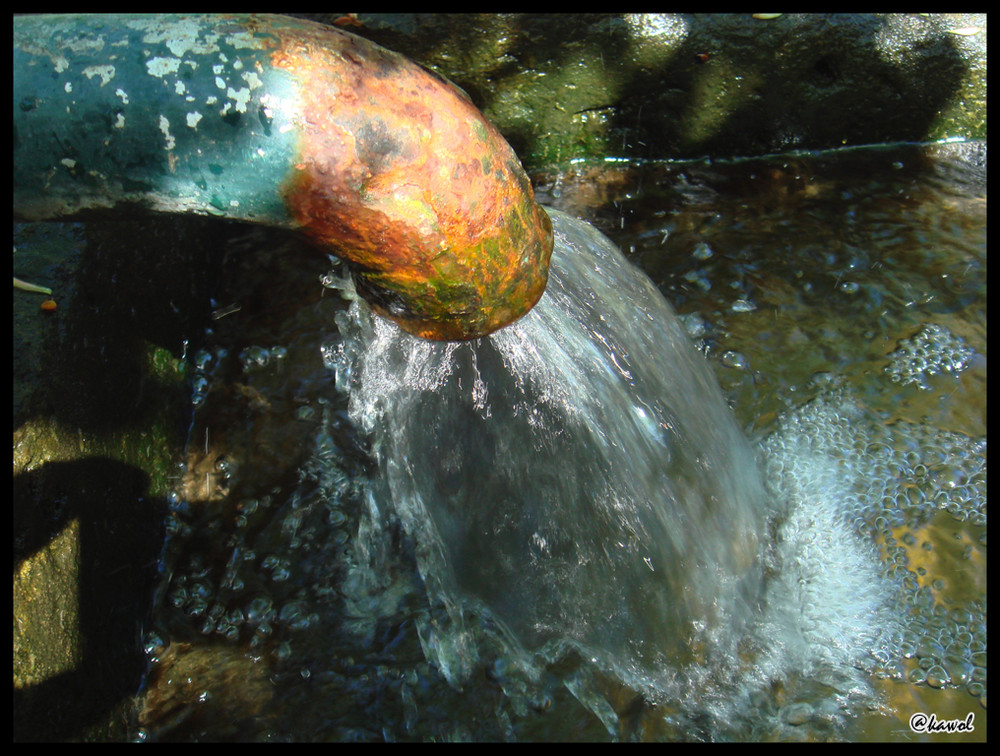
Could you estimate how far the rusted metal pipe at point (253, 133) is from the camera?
1.01m

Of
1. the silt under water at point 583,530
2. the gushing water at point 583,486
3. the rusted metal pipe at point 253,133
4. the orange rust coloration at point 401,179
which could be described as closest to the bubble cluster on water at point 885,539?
the silt under water at point 583,530

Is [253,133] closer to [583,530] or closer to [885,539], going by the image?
[583,530]

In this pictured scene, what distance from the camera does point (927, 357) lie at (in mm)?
2447

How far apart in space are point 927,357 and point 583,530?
133 cm

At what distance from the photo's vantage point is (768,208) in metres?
2.99

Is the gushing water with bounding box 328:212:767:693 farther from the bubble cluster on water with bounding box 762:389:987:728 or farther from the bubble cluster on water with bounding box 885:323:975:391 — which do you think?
the bubble cluster on water with bounding box 885:323:975:391

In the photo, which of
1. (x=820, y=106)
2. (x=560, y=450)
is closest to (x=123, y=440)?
(x=560, y=450)

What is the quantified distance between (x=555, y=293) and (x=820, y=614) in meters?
1.08

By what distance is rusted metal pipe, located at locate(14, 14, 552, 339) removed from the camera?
1009 mm

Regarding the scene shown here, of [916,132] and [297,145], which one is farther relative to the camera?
[916,132]

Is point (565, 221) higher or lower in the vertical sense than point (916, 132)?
higher

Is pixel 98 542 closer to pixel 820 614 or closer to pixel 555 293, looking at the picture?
pixel 555 293

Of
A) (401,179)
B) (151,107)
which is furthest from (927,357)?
(151,107)

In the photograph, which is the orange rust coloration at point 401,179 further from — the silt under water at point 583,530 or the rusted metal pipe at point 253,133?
the silt under water at point 583,530
